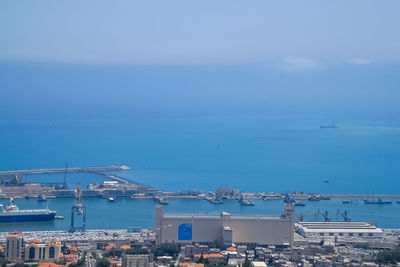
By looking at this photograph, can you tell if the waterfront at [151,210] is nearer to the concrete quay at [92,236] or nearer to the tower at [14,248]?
the concrete quay at [92,236]

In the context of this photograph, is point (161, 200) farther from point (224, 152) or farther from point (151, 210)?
point (224, 152)

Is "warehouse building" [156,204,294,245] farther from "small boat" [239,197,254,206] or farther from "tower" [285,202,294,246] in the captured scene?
"small boat" [239,197,254,206]

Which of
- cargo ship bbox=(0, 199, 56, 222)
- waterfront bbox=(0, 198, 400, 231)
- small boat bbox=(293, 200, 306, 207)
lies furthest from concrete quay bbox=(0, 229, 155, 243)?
small boat bbox=(293, 200, 306, 207)

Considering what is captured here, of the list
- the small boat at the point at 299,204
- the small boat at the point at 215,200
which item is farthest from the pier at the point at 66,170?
the small boat at the point at 299,204

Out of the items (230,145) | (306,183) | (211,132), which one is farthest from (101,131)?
(306,183)

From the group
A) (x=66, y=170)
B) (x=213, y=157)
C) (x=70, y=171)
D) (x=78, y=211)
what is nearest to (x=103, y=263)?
(x=78, y=211)

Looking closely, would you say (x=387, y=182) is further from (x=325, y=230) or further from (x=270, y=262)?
(x=270, y=262)
